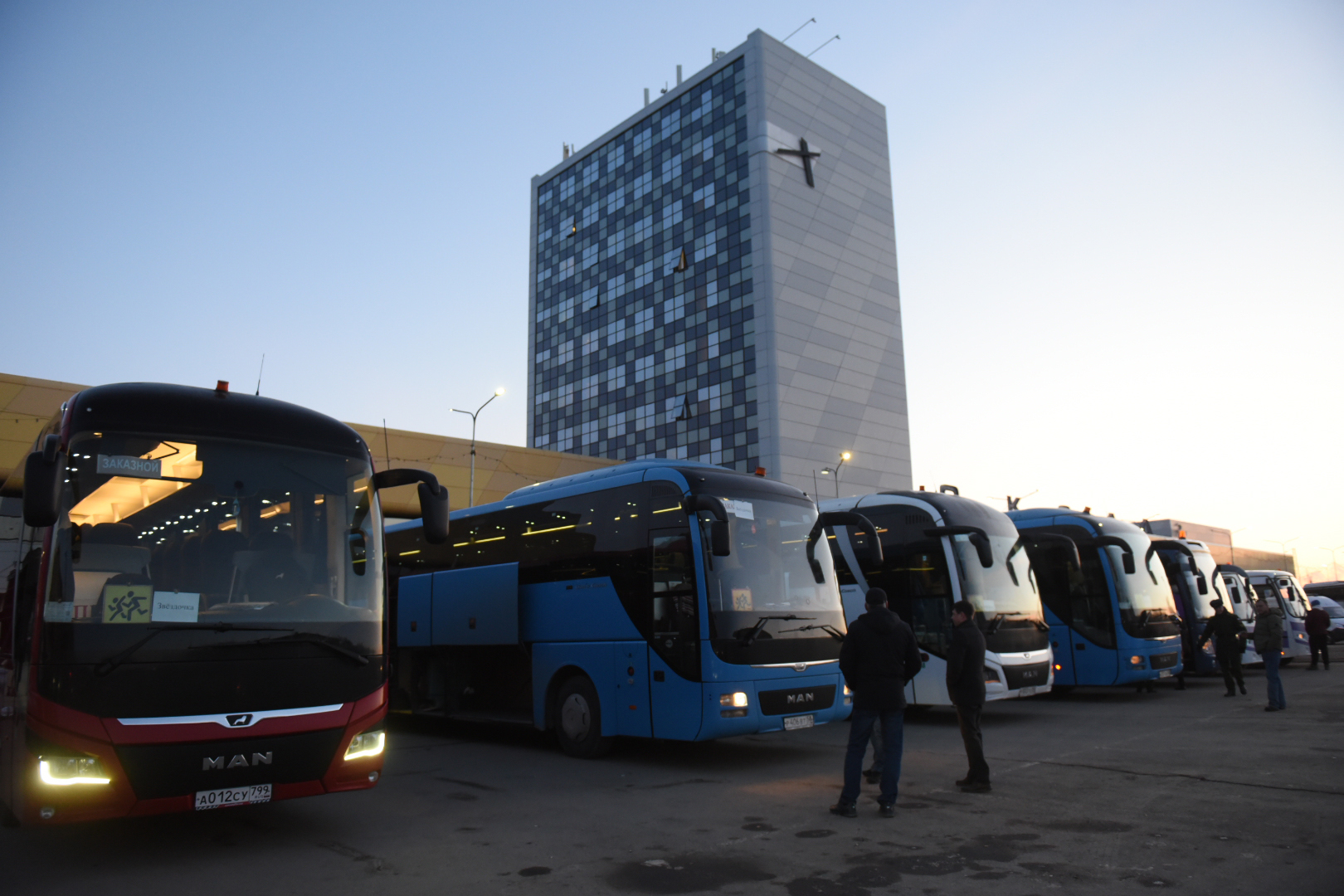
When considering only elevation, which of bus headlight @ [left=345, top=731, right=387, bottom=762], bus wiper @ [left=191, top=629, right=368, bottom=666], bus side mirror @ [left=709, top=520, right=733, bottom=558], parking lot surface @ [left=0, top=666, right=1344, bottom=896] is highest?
bus side mirror @ [left=709, top=520, right=733, bottom=558]

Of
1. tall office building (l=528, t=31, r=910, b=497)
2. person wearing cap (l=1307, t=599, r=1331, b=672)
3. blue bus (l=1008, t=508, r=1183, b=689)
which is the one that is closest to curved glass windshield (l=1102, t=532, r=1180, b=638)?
blue bus (l=1008, t=508, r=1183, b=689)

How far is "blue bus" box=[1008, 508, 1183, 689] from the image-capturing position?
1642 centimetres

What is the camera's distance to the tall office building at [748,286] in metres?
75.7

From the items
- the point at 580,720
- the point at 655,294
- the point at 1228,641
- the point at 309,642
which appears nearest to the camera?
the point at 309,642

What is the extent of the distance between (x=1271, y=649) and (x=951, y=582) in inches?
214

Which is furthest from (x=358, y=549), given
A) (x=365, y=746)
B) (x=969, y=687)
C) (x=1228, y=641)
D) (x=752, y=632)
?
(x=1228, y=641)

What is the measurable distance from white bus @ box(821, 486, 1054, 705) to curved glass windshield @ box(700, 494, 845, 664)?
3.19 metres

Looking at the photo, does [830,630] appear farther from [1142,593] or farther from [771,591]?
[1142,593]

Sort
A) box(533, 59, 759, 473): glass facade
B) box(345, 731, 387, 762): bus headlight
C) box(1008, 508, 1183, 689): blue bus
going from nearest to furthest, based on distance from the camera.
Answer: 1. box(345, 731, 387, 762): bus headlight
2. box(1008, 508, 1183, 689): blue bus
3. box(533, 59, 759, 473): glass facade

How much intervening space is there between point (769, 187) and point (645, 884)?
245ft

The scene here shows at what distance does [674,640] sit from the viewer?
10.1 meters

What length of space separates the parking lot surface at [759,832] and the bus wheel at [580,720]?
0.22 m

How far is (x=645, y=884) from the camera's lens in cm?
564

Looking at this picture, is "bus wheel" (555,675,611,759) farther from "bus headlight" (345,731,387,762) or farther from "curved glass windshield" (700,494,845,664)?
"bus headlight" (345,731,387,762)
